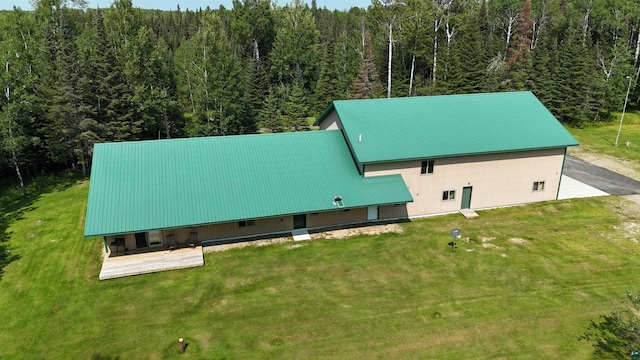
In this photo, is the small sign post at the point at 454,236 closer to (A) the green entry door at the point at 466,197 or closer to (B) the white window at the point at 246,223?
(A) the green entry door at the point at 466,197

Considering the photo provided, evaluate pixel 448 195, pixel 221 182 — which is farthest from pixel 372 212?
pixel 221 182

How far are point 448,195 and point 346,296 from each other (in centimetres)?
1338

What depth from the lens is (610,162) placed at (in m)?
44.2

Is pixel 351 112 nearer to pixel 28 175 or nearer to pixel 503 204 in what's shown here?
pixel 503 204

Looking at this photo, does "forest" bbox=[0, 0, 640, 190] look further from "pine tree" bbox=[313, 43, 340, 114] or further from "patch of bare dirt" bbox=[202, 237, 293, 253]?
"patch of bare dirt" bbox=[202, 237, 293, 253]

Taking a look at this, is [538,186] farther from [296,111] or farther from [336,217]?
[296,111]

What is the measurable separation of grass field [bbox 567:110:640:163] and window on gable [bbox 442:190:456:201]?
82.3 feet

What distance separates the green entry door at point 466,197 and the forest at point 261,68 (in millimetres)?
27335

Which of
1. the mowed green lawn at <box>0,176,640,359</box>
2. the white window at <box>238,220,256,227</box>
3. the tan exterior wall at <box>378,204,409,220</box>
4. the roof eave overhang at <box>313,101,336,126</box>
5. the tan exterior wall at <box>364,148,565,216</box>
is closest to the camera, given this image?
the mowed green lawn at <box>0,176,640,359</box>

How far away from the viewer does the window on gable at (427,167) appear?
3144cm

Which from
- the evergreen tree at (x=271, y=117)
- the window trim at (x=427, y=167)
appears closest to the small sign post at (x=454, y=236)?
the window trim at (x=427, y=167)

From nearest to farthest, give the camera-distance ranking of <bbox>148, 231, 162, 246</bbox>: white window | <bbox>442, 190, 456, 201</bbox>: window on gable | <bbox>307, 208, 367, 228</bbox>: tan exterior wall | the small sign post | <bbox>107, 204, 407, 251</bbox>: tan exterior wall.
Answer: <bbox>148, 231, 162, 246</bbox>: white window → the small sign post → <bbox>107, 204, 407, 251</bbox>: tan exterior wall → <bbox>307, 208, 367, 228</bbox>: tan exterior wall → <bbox>442, 190, 456, 201</bbox>: window on gable

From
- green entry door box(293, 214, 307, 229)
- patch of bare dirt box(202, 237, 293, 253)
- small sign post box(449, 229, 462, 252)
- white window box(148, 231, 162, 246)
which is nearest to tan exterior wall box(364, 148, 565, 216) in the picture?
small sign post box(449, 229, 462, 252)

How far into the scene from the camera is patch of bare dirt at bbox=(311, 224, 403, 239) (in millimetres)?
29172
